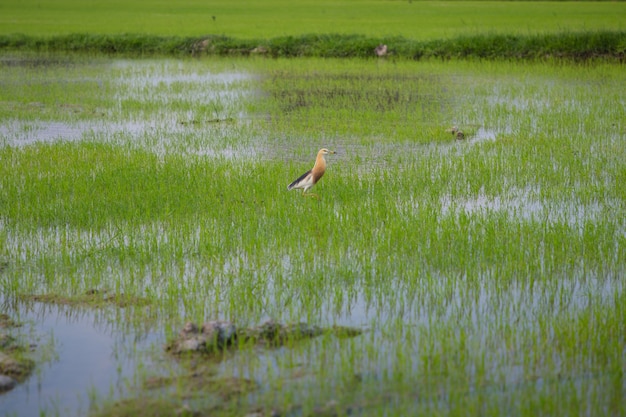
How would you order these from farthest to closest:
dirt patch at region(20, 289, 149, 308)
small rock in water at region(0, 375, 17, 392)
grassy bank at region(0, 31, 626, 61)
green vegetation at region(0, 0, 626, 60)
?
green vegetation at region(0, 0, 626, 60), grassy bank at region(0, 31, 626, 61), dirt patch at region(20, 289, 149, 308), small rock in water at region(0, 375, 17, 392)

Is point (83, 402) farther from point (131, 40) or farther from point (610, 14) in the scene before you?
point (610, 14)

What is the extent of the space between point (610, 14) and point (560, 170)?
102ft

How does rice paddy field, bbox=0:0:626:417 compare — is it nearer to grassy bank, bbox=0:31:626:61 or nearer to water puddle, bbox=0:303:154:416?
water puddle, bbox=0:303:154:416

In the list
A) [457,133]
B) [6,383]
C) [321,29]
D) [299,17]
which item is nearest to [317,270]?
[6,383]

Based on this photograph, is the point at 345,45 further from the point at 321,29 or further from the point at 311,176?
the point at 311,176

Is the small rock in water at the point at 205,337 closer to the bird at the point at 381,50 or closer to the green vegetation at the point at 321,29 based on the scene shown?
the green vegetation at the point at 321,29

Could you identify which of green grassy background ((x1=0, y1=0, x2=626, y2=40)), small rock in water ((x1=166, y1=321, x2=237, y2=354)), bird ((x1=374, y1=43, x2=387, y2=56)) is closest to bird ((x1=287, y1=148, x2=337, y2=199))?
small rock in water ((x1=166, y1=321, x2=237, y2=354))

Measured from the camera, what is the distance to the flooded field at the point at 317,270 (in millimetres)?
4648

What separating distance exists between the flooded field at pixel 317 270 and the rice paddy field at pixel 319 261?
23mm

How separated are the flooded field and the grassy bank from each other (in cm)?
1149

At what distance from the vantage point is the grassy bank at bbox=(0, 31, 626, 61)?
2483 centimetres

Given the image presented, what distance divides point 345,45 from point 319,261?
22.4 meters

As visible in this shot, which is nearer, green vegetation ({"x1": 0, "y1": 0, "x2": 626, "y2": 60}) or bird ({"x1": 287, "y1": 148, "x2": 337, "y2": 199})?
bird ({"x1": 287, "y1": 148, "x2": 337, "y2": 199})

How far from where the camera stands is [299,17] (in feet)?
134
